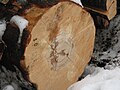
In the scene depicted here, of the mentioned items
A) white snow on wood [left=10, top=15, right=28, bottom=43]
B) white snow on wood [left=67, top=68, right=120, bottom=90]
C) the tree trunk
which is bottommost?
white snow on wood [left=67, top=68, right=120, bottom=90]

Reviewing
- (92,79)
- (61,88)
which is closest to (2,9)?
(61,88)

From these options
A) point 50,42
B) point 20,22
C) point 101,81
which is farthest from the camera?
point 101,81

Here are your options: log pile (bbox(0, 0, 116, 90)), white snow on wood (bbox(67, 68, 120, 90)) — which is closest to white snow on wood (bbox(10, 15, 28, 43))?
log pile (bbox(0, 0, 116, 90))

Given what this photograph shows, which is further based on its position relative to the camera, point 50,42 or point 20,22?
point 50,42

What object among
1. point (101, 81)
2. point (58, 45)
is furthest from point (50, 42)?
point (101, 81)

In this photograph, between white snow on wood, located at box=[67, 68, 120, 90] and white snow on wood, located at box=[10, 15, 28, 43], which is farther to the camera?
white snow on wood, located at box=[67, 68, 120, 90]

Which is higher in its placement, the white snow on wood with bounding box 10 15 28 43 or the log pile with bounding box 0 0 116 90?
the white snow on wood with bounding box 10 15 28 43

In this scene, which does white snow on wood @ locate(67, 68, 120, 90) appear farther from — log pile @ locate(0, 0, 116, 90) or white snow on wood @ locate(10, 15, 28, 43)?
white snow on wood @ locate(10, 15, 28, 43)

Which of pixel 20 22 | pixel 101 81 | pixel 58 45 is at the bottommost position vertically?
pixel 101 81

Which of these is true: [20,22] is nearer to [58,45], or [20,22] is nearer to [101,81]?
[58,45]

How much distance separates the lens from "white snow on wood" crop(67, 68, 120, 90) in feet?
6.71

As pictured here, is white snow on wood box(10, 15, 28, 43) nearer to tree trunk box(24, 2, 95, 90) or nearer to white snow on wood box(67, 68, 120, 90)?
tree trunk box(24, 2, 95, 90)

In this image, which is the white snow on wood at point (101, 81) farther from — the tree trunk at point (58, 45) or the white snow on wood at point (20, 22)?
the white snow on wood at point (20, 22)

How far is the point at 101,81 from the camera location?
212 centimetres
